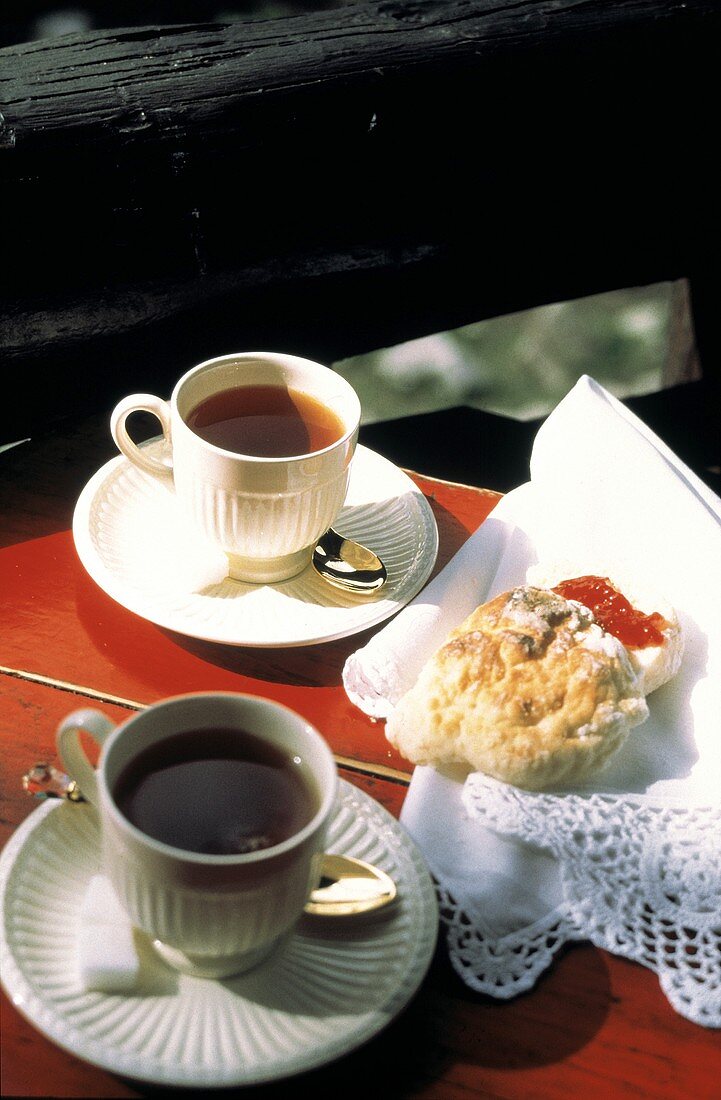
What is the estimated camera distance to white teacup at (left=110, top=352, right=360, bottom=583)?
143 cm

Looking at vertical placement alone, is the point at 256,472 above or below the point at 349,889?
above

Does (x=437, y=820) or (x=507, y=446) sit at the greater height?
(x=437, y=820)

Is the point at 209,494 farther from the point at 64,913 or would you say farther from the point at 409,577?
the point at 64,913

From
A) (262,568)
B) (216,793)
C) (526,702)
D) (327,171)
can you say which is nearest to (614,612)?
(526,702)

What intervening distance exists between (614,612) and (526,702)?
0.77 feet

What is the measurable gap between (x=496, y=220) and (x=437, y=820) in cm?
145

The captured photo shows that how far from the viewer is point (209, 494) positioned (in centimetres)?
147

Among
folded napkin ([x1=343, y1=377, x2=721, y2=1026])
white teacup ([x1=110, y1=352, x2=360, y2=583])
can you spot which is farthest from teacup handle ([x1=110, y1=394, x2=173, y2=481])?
folded napkin ([x1=343, y1=377, x2=721, y2=1026])

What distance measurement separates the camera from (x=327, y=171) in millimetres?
2049

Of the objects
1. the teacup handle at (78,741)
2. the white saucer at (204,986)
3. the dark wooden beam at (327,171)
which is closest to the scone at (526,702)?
the white saucer at (204,986)

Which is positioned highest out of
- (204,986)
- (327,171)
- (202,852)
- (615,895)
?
(327,171)

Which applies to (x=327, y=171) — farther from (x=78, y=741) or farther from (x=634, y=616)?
(x=78, y=741)

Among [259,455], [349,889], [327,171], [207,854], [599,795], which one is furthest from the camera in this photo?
[327,171]

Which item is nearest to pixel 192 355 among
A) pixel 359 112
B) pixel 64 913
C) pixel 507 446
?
pixel 359 112
